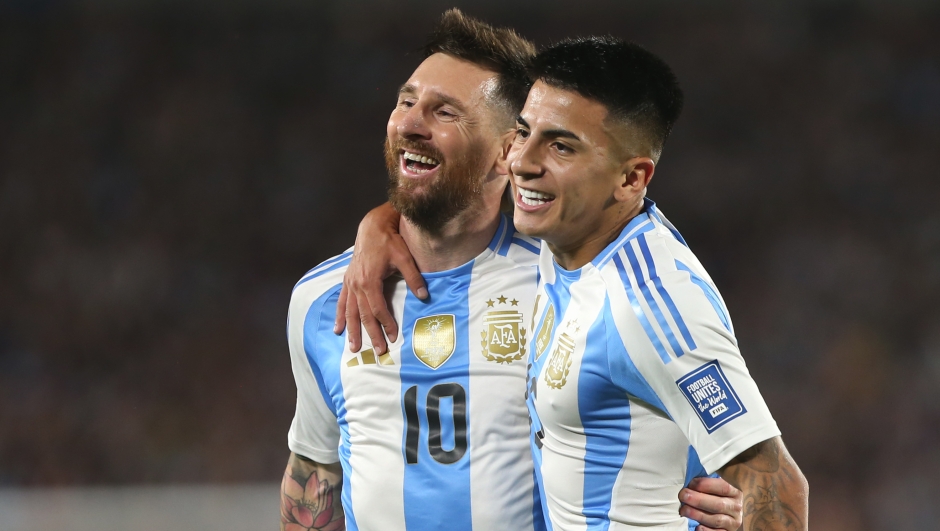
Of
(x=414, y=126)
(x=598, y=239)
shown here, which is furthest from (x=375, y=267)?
(x=598, y=239)

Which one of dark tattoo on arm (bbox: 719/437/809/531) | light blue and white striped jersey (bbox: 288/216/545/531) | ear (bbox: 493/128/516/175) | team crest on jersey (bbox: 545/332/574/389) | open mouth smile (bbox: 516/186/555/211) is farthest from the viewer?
ear (bbox: 493/128/516/175)

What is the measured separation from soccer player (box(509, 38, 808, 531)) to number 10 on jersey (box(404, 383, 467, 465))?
247 millimetres

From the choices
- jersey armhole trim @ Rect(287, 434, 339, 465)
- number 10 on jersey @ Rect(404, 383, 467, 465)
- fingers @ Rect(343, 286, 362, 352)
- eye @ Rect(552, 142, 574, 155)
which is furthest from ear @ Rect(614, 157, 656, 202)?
jersey armhole trim @ Rect(287, 434, 339, 465)

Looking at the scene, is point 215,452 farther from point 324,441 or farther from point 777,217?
point 777,217

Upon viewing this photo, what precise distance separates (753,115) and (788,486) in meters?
4.73

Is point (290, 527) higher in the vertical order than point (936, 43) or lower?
lower

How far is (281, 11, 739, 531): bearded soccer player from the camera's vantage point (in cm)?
238

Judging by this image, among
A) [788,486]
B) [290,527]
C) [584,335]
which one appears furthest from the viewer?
[290,527]

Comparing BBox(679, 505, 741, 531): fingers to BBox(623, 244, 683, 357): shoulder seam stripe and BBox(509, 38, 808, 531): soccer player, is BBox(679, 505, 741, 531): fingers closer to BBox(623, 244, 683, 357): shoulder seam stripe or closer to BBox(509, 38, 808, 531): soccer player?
BBox(509, 38, 808, 531): soccer player

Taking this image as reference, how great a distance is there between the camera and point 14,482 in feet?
18.4

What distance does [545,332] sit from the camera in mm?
2195

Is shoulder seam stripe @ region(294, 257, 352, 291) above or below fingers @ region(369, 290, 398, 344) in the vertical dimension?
above

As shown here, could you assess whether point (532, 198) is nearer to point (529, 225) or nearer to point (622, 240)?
point (529, 225)

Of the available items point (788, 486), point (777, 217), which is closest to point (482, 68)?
point (788, 486)
